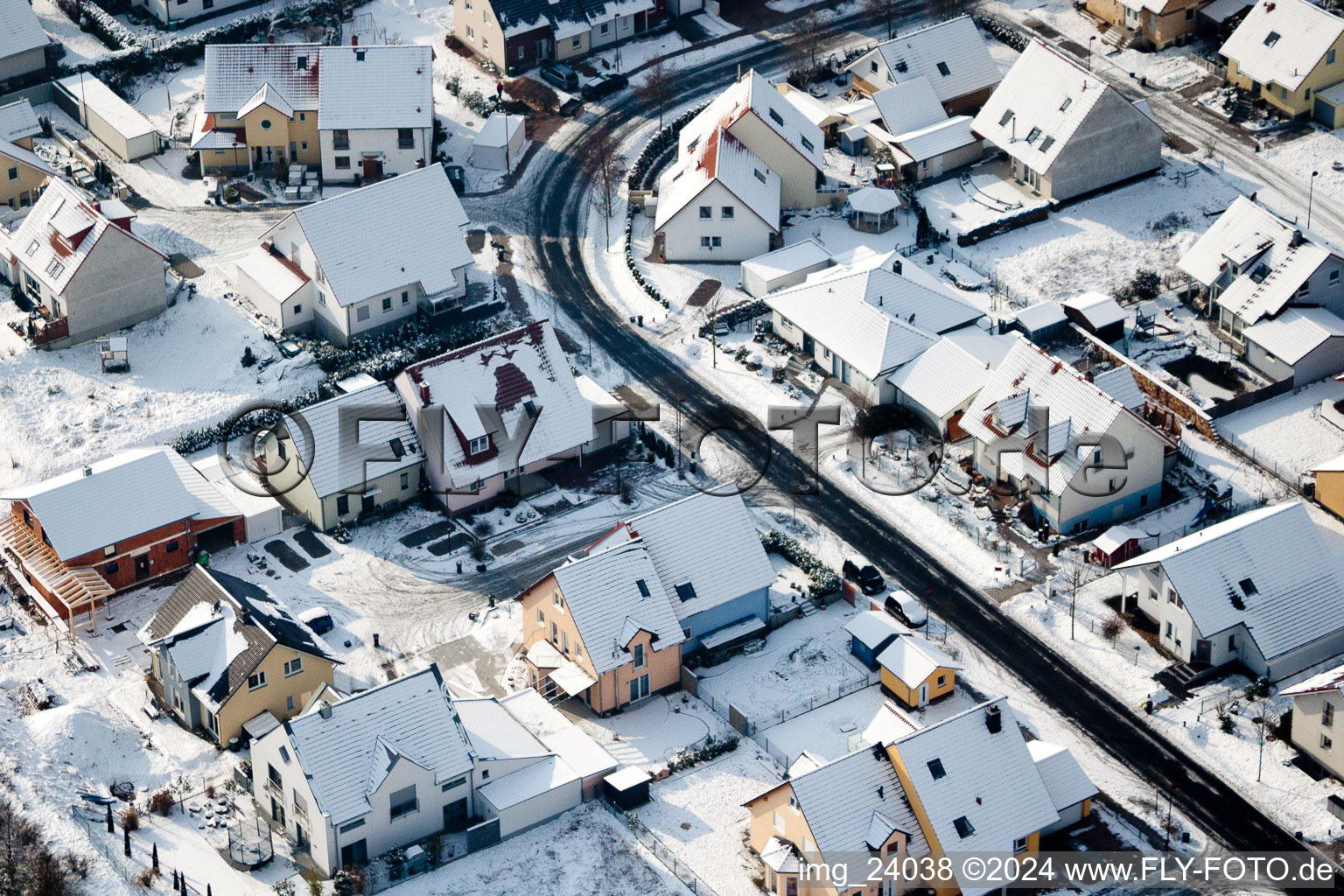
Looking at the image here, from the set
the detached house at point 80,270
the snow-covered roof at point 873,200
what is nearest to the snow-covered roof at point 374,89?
the detached house at point 80,270

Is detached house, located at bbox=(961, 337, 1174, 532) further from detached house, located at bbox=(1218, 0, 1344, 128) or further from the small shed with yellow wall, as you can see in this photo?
detached house, located at bbox=(1218, 0, 1344, 128)

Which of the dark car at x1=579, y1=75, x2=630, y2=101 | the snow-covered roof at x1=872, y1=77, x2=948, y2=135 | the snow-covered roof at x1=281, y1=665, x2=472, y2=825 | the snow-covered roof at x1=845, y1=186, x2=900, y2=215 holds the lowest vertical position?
the snow-covered roof at x1=281, y1=665, x2=472, y2=825

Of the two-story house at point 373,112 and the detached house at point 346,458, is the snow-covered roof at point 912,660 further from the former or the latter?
the two-story house at point 373,112

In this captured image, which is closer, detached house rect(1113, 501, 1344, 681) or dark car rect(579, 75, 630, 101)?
detached house rect(1113, 501, 1344, 681)

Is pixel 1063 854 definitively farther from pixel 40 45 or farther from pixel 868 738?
pixel 40 45

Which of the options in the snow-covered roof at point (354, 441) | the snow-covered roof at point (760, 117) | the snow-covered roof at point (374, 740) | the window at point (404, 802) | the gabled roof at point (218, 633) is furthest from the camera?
the snow-covered roof at point (760, 117)

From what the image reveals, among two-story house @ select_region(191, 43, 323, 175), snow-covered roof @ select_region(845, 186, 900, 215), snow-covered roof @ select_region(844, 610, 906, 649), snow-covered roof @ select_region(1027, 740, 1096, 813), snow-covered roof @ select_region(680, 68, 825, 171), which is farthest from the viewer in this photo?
two-story house @ select_region(191, 43, 323, 175)

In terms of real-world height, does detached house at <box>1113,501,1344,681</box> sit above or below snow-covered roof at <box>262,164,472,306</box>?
below

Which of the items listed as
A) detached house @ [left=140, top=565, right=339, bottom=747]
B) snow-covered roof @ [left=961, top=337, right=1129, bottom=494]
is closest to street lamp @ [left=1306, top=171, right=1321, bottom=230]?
snow-covered roof @ [left=961, top=337, right=1129, bottom=494]
